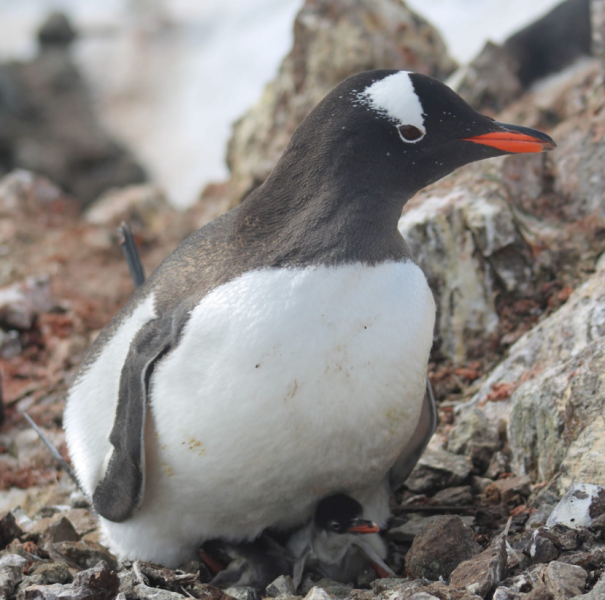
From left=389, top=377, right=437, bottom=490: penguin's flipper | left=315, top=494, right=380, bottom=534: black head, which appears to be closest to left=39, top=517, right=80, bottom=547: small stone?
left=315, top=494, right=380, bottom=534: black head

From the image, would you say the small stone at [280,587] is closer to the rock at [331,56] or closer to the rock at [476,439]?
the rock at [476,439]

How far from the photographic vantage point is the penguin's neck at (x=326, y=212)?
262 centimetres

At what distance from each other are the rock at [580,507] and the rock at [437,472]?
984 millimetres

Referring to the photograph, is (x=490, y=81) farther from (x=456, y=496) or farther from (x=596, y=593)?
(x=596, y=593)

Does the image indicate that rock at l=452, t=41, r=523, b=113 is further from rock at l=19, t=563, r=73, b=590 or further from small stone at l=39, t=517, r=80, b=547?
rock at l=19, t=563, r=73, b=590

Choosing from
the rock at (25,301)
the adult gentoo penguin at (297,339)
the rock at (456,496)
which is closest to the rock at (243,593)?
the adult gentoo penguin at (297,339)

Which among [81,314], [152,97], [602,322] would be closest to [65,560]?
[602,322]

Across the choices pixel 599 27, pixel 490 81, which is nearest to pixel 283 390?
pixel 599 27

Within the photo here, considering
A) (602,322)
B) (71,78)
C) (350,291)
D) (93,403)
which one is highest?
(71,78)

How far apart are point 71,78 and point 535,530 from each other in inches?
747

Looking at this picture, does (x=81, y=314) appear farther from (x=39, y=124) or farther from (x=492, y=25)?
(x=39, y=124)

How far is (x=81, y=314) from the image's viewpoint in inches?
238

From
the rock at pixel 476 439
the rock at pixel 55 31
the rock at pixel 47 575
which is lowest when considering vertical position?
the rock at pixel 476 439

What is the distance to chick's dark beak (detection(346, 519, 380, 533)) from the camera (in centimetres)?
282
